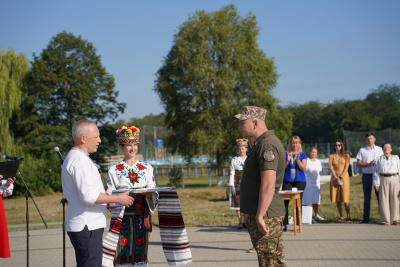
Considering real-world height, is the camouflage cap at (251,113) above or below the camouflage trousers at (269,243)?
above

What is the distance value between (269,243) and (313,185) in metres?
9.08

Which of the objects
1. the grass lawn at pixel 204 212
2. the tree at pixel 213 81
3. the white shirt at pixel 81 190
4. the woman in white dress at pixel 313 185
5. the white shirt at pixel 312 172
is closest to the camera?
the white shirt at pixel 81 190

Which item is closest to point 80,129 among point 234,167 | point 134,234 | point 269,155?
point 269,155

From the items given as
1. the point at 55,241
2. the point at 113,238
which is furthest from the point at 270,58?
the point at 113,238

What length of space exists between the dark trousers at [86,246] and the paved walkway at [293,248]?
383 cm

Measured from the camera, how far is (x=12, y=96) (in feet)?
108

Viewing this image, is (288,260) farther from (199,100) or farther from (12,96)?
(199,100)

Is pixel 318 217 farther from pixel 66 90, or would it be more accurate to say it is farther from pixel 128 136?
pixel 66 90

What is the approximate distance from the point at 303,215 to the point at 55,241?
6137 mm

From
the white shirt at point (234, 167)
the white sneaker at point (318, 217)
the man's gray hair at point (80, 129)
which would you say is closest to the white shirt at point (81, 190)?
the man's gray hair at point (80, 129)

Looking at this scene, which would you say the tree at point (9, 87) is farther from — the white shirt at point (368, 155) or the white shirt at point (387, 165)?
the white shirt at point (387, 165)

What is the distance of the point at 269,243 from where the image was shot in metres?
4.90

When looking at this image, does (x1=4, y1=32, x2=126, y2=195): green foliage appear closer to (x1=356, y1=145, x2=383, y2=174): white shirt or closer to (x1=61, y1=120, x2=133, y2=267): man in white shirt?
(x1=356, y1=145, x2=383, y2=174): white shirt

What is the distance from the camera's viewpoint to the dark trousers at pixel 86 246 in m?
4.85
